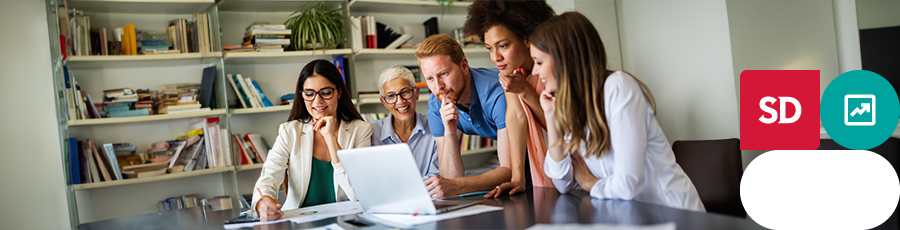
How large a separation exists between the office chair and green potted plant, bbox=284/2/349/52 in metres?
2.37

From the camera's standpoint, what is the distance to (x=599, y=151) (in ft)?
4.50

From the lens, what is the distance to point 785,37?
311cm

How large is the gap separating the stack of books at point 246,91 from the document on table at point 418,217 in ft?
7.99

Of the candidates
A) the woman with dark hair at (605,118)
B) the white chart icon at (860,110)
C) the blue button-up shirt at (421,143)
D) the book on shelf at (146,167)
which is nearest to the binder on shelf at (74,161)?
the book on shelf at (146,167)

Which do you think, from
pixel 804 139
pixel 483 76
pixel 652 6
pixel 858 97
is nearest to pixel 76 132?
pixel 483 76

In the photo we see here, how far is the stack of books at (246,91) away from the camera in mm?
3633

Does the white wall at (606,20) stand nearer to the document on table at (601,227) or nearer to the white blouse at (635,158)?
the white blouse at (635,158)

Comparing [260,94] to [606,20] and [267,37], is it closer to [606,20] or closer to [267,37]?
[267,37]

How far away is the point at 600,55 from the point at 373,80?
2.96m

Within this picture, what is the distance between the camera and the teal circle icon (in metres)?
2.63

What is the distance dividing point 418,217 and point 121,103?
278cm

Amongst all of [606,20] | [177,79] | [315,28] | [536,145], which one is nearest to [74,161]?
[177,79]

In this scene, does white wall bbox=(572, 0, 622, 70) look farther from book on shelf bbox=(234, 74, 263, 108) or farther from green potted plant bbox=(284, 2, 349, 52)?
book on shelf bbox=(234, 74, 263, 108)

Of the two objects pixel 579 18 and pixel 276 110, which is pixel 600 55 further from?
pixel 276 110
